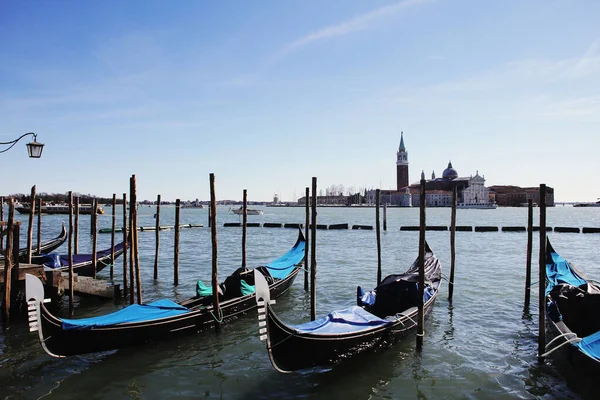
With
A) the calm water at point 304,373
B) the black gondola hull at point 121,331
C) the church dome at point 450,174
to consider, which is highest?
the church dome at point 450,174

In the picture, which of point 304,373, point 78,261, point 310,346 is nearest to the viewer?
point 310,346

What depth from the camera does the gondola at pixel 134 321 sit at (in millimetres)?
4961

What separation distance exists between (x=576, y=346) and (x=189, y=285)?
8.33 metres

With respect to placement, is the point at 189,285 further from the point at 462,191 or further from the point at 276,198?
the point at 276,198

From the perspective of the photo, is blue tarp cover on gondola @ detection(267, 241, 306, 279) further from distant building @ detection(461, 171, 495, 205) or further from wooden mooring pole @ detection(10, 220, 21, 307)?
distant building @ detection(461, 171, 495, 205)

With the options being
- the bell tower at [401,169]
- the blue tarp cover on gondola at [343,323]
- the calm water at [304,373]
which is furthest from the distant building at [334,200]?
the blue tarp cover on gondola at [343,323]

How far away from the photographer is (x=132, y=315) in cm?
587

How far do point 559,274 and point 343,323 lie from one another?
541cm

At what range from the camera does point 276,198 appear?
18362 centimetres

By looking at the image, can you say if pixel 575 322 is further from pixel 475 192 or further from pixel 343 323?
pixel 475 192

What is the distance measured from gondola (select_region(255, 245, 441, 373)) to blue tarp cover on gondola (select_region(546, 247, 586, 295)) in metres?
2.71

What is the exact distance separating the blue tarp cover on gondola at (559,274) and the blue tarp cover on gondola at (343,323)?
3.85m

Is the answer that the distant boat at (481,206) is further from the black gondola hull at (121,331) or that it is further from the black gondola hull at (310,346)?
the black gondola hull at (310,346)

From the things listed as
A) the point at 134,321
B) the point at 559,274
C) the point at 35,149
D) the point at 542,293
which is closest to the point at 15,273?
the point at 35,149
